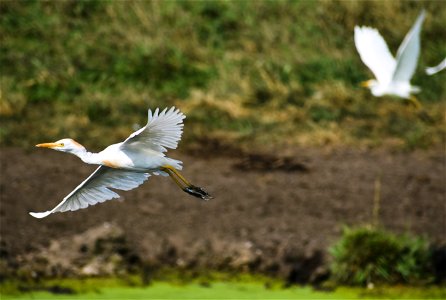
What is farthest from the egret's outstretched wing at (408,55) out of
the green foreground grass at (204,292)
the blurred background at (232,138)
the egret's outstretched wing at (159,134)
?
the egret's outstretched wing at (159,134)

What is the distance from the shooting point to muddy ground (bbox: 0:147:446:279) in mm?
7508

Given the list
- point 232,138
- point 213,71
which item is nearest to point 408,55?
point 232,138

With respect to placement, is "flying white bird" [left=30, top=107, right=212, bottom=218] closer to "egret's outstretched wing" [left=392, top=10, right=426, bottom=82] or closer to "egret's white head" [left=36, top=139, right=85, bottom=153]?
"egret's white head" [left=36, top=139, right=85, bottom=153]

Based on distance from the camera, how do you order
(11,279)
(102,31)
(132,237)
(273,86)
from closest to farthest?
(11,279) → (132,237) → (273,86) → (102,31)

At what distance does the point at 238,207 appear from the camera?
8.40 m

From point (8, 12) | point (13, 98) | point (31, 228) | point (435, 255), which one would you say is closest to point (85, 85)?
point (13, 98)

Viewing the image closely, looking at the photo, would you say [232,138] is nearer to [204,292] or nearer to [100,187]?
[204,292]

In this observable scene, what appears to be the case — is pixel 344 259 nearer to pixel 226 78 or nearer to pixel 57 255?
pixel 57 255

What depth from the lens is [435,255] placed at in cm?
732

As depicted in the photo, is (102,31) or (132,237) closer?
(132,237)

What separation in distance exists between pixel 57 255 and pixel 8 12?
509 centimetres

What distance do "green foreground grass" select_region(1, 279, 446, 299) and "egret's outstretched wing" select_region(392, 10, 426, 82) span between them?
1713 mm

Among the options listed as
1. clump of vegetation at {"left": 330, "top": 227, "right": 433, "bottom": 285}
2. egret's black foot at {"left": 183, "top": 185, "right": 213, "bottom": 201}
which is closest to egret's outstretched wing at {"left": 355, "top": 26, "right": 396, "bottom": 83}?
clump of vegetation at {"left": 330, "top": 227, "right": 433, "bottom": 285}

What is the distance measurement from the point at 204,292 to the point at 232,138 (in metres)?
2.91
